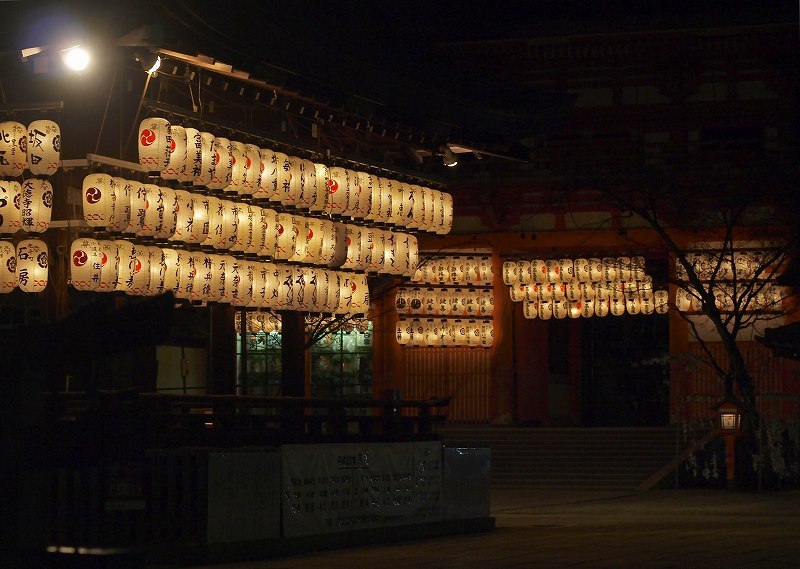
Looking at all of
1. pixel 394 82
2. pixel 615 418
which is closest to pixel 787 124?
pixel 615 418

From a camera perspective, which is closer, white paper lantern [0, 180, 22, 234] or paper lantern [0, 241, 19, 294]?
white paper lantern [0, 180, 22, 234]

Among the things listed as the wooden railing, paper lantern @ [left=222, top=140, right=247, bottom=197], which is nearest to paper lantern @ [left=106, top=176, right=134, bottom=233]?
paper lantern @ [left=222, top=140, right=247, bottom=197]

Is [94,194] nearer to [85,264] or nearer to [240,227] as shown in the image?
[85,264]

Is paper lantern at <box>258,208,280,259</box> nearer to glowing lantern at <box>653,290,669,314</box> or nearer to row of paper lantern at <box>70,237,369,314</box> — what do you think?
row of paper lantern at <box>70,237,369,314</box>

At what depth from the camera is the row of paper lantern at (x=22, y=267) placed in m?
15.1

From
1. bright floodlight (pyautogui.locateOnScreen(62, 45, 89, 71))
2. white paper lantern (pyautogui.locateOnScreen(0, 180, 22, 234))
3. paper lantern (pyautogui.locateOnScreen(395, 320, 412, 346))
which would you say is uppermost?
bright floodlight (pyautogui.locateOnScreen(62, 45, 89, 71))

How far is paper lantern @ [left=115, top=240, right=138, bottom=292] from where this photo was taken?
15406 mm

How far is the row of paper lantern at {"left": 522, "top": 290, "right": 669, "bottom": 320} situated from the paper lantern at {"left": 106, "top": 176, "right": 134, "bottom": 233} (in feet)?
57.1

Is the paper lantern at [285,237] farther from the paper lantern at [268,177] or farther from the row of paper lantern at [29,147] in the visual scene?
the row of paper lantern at [29,147]

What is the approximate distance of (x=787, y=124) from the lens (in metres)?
30.5

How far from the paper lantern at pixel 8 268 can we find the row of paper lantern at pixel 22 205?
25 centimetres

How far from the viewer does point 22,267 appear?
49.7 feet

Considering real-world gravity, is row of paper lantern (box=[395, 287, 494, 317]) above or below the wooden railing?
above

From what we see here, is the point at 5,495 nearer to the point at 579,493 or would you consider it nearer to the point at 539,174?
the point at 579,493
